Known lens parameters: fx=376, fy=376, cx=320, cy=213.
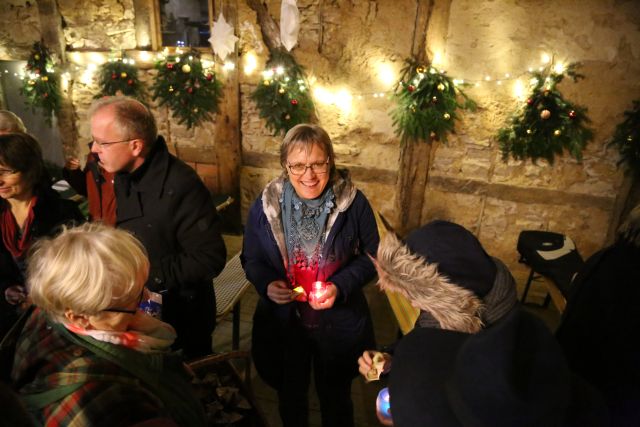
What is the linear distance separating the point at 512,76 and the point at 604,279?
12.4ft

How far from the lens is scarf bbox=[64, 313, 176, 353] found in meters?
1.17

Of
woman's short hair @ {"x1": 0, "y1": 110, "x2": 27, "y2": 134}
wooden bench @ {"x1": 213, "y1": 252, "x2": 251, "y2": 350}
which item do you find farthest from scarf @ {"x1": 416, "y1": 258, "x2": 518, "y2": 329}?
woman's short hair @ {"x1": 0, "y1": 110, "x2": 27, "y2": 134}

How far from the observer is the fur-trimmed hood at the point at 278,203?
213 centimetres

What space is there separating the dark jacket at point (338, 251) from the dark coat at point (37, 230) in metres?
1.20

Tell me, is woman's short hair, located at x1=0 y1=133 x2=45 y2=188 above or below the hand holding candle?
above

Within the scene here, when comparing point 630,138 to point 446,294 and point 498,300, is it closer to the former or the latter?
point 498,300

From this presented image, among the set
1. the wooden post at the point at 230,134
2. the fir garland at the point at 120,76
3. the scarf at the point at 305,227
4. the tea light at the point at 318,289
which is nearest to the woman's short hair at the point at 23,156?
the scarf at the point at 305,227

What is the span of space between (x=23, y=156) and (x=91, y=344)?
164 centimetres

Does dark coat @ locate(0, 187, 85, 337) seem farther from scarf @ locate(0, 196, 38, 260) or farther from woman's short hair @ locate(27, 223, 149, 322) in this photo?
woman's short hair @ locate(27, 223, 149, 322)

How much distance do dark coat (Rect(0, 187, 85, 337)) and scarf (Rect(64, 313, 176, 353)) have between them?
1.34 metres

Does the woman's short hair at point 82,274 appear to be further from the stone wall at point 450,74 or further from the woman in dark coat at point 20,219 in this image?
the stone wall at point 450,74

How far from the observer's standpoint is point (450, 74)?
4660 millimetres

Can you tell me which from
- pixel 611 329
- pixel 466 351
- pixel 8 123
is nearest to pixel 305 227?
pixel 466 351

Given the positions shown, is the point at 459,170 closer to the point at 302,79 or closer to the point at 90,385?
the point at 302,79
